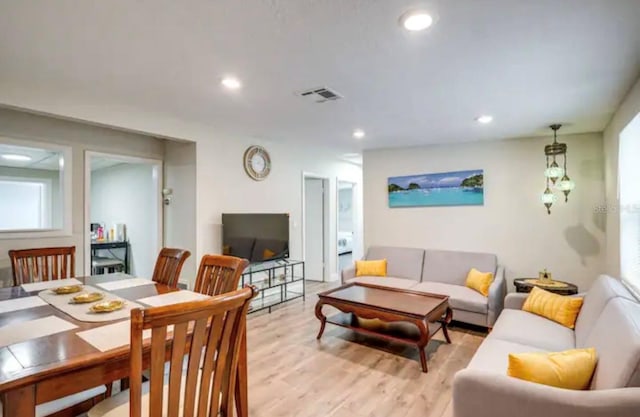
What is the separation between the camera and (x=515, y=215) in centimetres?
440

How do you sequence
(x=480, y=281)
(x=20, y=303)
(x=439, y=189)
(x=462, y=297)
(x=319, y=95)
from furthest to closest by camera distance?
(x=439, y=189) < (x=480, y=281) < (x=462, y=297) < (x=319, y=95) < (x=20, y=303)

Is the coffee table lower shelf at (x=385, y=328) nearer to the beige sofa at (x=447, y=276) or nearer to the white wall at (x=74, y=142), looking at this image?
the beige sofa at (x=447, y=276)

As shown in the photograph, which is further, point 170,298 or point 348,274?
point 348,274

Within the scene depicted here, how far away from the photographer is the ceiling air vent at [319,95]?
2732 mm

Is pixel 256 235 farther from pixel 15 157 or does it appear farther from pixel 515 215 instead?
pixel 15 157

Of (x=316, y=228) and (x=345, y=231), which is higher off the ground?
(x=316, y=228)

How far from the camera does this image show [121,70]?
2.34m

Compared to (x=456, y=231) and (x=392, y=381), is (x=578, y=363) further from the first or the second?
(x=456, y=231)

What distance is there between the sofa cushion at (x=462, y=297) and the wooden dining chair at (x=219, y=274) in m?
2.65

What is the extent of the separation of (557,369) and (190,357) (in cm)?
164

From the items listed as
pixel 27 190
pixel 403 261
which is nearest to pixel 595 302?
pixel 403 261

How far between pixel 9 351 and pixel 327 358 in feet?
7.61

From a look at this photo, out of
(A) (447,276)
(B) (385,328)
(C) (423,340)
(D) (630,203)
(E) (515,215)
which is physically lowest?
(B) (385,328)

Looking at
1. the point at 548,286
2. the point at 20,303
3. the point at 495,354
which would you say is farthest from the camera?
the point at 548,286
